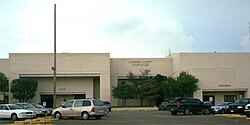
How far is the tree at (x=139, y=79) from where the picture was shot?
80.9 m

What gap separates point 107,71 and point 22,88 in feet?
50.9

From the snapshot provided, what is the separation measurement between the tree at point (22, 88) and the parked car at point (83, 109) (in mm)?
44331

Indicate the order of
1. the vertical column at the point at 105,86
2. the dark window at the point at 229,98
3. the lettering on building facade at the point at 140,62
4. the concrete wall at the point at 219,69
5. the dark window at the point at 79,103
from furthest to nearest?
1. the lettering on building facade at the point at 140,62
2. the vertical column at the point at 105,86
3. the dark window at the point at 229,98
4. the concrete wall at the point at 219,69
5. the dark window at the point at 79,103

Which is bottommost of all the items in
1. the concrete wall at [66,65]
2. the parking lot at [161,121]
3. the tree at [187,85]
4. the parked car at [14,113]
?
the parking lot at [161,121]

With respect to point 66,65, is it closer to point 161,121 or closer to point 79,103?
point 79,103

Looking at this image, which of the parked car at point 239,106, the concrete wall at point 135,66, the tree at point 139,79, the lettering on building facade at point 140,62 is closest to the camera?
the parked car at point 239,106

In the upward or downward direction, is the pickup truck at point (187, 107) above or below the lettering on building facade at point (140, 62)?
below

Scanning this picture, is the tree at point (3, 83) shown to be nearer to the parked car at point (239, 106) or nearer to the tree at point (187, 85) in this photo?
the tree at point (187, 85)

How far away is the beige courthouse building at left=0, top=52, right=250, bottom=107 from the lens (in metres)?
77.6

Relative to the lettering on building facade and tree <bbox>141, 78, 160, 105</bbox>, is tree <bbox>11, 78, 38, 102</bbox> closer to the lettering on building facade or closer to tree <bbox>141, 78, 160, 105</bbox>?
tree <bbox>141, 78, 160, 105</bbox>

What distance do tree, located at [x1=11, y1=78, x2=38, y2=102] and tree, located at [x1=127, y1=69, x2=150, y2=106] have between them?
59.2ft

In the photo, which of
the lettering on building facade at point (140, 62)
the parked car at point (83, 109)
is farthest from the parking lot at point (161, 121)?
the lettering on building facade at point (140, 62)

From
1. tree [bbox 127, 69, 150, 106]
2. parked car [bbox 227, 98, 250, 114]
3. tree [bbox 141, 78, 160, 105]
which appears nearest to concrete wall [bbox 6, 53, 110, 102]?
tree [bbox 127, 69, 150, 106]

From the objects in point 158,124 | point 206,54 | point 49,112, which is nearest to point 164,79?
point 206,54
